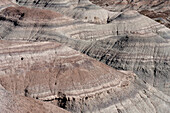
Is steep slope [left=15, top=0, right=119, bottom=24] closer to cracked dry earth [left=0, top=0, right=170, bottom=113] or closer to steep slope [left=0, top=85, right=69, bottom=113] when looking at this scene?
cracked dry earth [left=0, top=0, right=170, bottom=113]

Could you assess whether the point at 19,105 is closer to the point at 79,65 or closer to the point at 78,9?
the point at 79,65

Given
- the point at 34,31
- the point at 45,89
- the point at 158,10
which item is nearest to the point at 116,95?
the point at 45,89

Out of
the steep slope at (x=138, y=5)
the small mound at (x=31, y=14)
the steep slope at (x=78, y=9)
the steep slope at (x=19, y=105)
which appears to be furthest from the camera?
the steep slope at (x=138, y=5)

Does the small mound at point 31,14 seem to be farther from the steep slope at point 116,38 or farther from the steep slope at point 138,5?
the steep slope at point 138,5

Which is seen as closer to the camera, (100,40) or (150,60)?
(150,60)

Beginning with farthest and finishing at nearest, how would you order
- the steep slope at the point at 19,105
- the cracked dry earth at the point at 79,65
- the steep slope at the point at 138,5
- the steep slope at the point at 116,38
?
the steep slope at the point at 138,5, the steep slope at the point at 116,38, the cracked dry earth at the point at 79,65, the steep slope at the point at 19,105

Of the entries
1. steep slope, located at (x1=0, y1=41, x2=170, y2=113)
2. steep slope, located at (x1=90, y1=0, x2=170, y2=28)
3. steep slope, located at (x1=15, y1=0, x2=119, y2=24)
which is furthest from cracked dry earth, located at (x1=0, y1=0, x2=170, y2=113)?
steep slope, located at (x1=90, y1=0, x2=170, y2=28)

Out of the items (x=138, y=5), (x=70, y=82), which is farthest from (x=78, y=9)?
(x=138, y=5)

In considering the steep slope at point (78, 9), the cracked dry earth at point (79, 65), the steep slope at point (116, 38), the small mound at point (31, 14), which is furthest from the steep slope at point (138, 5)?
the small mound at point (31, 14)

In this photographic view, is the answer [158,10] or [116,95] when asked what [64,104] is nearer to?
[116,95]
